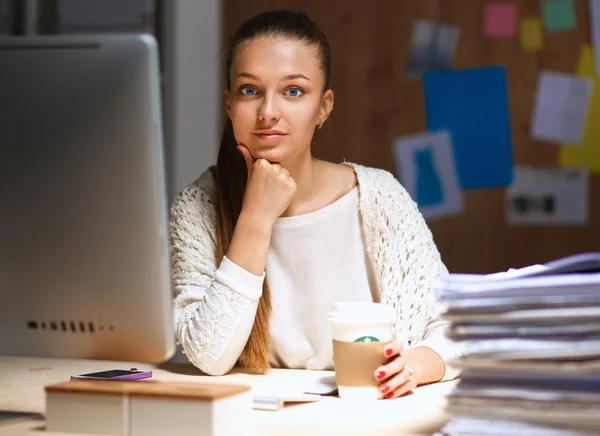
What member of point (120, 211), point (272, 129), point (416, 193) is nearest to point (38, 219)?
point (120, 211)

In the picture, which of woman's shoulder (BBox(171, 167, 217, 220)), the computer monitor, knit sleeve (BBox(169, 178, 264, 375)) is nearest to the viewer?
the computer monitor

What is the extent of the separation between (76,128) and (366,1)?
7.38 ft

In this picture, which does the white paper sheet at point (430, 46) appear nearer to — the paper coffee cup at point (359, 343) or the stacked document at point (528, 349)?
the paper coffee cup at point (359, 343)

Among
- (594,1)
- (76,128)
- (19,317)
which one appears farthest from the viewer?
(594,1)

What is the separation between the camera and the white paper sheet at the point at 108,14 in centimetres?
309

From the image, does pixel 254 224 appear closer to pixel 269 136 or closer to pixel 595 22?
pixel 269 136

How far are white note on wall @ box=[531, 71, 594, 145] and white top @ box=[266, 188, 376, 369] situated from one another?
1.45 meters

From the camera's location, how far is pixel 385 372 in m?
1.07

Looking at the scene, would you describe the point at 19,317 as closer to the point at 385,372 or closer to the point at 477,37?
the point at 385,372

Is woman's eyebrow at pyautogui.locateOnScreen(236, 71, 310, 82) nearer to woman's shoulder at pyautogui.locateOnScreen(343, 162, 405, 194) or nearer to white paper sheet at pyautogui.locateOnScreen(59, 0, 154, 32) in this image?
woman's shoulder at pyautogui.locateOnScreen(343, 162, 405, 194)

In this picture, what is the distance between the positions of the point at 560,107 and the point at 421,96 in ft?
1.54

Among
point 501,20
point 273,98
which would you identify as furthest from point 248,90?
point 501,20

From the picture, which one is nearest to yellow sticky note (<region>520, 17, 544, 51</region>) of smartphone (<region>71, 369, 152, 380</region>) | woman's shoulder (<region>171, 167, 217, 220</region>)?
woman's shoulder (<region>171, 167, 217, 220</region>)

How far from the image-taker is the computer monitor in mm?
887
